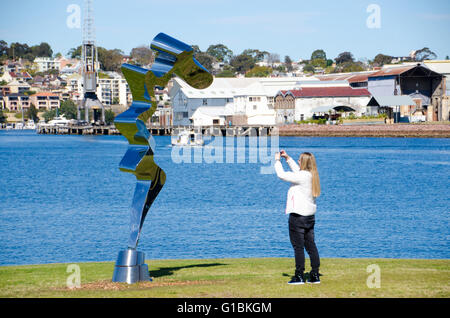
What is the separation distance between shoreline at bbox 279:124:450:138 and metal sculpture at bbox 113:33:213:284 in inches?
3635

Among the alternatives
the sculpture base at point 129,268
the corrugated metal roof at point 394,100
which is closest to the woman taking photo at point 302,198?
the sculpture base at point 129,268

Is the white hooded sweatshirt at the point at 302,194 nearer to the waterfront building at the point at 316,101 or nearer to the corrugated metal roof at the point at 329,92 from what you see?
the waterfront building at the point at 316,101

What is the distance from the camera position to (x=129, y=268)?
11.5 metres

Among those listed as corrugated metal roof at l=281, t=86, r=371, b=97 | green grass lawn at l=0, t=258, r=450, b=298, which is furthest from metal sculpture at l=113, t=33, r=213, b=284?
corrugated metal roof at l=281, t=86, r=371, b=97

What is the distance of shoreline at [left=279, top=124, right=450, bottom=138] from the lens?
100438 mm

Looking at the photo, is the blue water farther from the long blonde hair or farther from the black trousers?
the long blonde hair

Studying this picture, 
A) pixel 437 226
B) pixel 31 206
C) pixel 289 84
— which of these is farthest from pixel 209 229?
pixel 289 84

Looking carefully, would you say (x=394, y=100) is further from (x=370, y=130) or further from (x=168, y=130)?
(x=168, y=130)

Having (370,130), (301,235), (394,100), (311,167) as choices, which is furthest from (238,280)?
(394,100)

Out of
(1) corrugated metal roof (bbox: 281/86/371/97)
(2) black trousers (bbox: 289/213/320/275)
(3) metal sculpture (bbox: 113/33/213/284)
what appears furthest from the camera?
(1) corrugated metal roof (bbox: 281/86/371/97)

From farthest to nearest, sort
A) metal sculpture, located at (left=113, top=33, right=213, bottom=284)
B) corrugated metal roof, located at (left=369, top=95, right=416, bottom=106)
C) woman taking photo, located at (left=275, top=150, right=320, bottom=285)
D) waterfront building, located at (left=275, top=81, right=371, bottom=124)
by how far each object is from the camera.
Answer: waterfront building, located at (left=275, top=81, right=371, bottom=124), corrugated metal roof, located at (left=369, top=95, right=416, bottom=106), metal sculpture, located at (left=113, top=33, right=213, bottom=284), woman taking photo, located at (left=275, top=150, right=320, bottom=285)

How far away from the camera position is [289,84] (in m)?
130

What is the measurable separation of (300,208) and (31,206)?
28661 millimetres

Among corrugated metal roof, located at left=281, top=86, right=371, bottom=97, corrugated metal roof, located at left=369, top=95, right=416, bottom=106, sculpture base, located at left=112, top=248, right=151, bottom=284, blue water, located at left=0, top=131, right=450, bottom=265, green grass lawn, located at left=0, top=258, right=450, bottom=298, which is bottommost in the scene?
blue water, located at left=0, top=131, right=450, bottom=265
